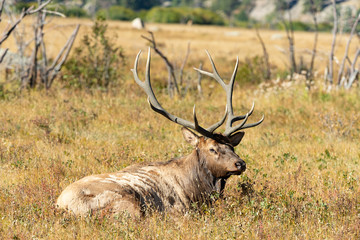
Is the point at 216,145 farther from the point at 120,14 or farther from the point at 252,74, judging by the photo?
the point at 120,14

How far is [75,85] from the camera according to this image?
47.1 feet

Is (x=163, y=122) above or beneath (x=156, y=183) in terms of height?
beneath

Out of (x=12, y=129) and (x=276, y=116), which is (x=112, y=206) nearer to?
(x=12, y=129)

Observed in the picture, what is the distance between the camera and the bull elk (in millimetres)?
5445

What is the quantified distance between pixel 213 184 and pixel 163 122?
196 inches

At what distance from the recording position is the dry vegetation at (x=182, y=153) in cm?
524

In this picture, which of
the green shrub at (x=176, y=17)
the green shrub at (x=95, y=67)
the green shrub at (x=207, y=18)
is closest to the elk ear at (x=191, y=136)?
the green shrub at (x=95, y=67)

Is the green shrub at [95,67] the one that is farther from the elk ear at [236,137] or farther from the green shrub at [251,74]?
the elk ear at [236,137]

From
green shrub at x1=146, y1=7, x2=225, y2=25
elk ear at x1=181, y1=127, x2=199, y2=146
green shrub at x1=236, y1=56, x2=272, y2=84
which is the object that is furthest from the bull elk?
green shrub at x1=146, y1=7, x2=225, y2=25

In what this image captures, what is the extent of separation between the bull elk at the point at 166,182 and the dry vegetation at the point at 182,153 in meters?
0.18

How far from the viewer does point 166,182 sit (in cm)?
616

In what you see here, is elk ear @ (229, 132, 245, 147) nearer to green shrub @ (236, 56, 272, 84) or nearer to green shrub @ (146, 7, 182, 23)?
green shrub @ (236, 56, 272, 84)

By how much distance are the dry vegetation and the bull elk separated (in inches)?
7.0

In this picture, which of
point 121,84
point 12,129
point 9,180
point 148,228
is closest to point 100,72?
point 121,84
